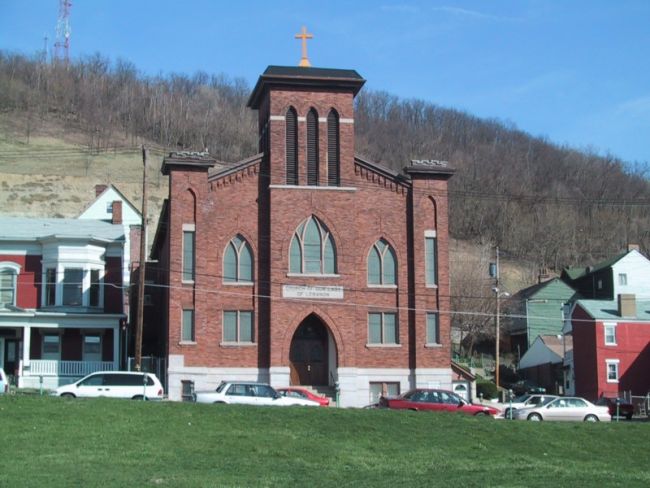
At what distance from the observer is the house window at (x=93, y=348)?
53.9 meters

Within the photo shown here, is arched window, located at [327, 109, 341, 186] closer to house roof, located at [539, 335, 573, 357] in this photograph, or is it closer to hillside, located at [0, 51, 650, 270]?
house roof, located at [539, 335, 573, 357]

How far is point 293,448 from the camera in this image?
27.4 metres

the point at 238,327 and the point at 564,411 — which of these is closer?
the point at 564,411

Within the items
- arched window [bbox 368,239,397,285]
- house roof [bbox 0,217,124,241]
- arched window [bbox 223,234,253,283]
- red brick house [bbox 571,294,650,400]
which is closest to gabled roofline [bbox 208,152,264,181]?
arched window [bbox 223,234,253,283]

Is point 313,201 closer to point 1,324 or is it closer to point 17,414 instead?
point 1,324

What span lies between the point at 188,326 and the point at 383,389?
10.1m

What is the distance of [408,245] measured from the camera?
169ft

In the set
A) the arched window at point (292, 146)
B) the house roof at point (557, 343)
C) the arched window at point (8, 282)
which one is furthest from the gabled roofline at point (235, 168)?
the house roof at point (557, 343)

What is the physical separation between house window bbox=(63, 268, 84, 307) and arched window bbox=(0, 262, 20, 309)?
269 centimetres

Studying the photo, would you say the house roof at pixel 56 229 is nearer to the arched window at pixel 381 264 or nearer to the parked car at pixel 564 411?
the arched window at pixel 381 264

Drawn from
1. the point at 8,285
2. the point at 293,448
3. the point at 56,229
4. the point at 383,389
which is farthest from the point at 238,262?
the point at 293,448

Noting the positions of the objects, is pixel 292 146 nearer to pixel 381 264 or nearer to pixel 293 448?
pixel 381 264

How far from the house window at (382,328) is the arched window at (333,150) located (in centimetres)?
709

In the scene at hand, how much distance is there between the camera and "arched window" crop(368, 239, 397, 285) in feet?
168
